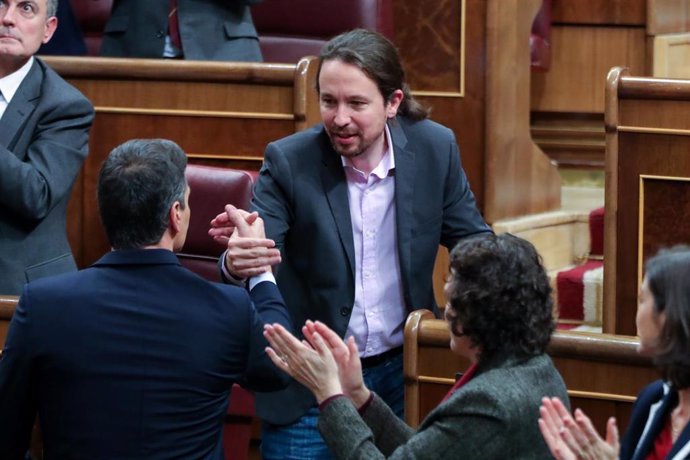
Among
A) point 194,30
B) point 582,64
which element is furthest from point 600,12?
point 194,30

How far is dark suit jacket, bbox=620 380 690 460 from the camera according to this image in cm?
92

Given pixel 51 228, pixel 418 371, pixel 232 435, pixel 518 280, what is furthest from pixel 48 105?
pixel 518 280

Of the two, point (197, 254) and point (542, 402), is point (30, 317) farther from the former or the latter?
point (197, 254)

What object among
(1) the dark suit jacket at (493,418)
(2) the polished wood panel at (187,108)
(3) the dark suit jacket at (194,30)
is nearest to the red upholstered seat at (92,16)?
(3) the dark suit jacket at (194,30)

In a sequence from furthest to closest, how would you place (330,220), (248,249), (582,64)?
(582,64), (330,220), (248,249)

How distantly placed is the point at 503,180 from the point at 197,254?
0.61 meters

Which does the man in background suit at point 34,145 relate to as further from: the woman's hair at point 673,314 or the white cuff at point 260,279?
the woman's hair at point 673,314

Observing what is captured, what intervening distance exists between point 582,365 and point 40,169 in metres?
0.61

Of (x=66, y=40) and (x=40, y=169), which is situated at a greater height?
(x=66, y=40)

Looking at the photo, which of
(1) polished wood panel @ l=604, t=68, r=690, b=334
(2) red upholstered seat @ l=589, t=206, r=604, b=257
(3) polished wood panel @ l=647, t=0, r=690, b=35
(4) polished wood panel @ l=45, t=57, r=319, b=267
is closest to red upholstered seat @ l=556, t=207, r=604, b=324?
(2) red upholstered seat @ l=589, t=206, r=604, b=257

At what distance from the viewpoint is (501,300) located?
36.2 inches

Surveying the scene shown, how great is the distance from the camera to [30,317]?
3.11 ft

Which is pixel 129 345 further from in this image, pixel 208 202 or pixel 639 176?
pixel 639 176

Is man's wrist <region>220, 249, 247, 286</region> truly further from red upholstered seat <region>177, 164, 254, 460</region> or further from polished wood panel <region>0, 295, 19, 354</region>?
red upholstered seat <region>177, 164, 254, 460</region>
